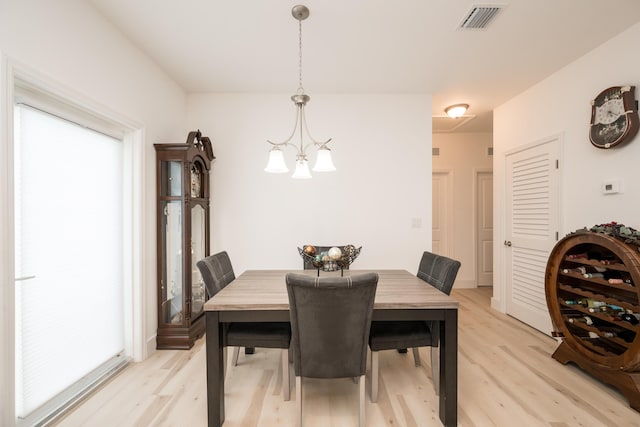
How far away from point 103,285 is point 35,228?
73cm

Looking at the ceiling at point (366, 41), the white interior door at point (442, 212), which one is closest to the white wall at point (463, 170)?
the white interior door at point (442, 212)

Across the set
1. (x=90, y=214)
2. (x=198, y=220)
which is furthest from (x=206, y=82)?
(x=90, y=214)

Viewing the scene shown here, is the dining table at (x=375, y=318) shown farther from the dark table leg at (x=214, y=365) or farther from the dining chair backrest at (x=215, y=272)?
the dining chair backrest at (x=215, y=272)

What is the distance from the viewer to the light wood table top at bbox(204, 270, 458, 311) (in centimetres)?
168

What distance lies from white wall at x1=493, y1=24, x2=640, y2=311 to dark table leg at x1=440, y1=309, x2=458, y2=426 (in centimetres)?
176

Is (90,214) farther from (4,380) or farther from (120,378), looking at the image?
(120,378)

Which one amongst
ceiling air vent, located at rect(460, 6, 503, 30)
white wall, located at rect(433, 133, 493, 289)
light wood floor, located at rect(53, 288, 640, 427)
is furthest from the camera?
white wall, located at rect(433, 133, 493, 289)

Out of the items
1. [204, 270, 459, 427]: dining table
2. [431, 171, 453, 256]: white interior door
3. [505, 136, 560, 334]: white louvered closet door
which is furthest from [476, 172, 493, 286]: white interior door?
[204, 270, 459, 427]: dining table

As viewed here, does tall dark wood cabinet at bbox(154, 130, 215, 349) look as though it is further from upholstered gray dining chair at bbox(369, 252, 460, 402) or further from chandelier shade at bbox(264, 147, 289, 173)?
upholstered gray dining chair at bbox(369, 252, 460, 402)

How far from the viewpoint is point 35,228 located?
5.60 ft

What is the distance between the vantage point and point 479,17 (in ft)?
6.84

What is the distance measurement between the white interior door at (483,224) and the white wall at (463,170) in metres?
0.10

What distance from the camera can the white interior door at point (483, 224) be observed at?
5.00m

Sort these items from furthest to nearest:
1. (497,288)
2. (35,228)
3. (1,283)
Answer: (497,288) < (35,228) < (1,283)
